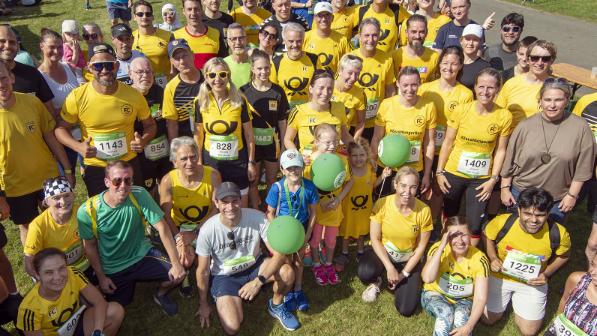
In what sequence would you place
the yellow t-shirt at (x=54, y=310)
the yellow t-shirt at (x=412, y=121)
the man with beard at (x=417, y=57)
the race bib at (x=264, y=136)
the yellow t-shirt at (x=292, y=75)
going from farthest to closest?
the man with beard at (x=417, y=57) < the yellow t-shirt at (x=292, y=75) < the race bib at (x=264, y=136) < the yellow t-shirt at (x=412, y=121) < the yellow t-shirt at (x=54, y=310)

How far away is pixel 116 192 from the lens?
4.85 m

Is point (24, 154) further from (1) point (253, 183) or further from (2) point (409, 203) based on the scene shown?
(2) point (409, 203)

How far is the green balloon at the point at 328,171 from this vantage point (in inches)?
196

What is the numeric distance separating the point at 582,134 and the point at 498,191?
4.86ft

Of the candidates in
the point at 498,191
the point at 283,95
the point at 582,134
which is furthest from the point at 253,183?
the point at 582,134

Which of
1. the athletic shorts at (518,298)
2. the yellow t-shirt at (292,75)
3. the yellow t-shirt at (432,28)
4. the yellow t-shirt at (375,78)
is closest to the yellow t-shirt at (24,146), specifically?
the yellow t-shirt at (292,75)

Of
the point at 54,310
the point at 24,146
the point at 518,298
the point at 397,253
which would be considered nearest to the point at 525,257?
the point at 518,298

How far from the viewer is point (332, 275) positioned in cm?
589

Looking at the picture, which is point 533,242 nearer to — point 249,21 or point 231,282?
point 231,282

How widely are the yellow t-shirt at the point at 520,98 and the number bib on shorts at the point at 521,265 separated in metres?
1.72

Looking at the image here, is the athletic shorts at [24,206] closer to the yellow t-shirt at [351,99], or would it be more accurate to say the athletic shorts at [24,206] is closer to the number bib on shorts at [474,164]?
the yellow t-shirt at [351,99]

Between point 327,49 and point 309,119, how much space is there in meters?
2.08

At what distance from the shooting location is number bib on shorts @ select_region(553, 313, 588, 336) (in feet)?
14.6

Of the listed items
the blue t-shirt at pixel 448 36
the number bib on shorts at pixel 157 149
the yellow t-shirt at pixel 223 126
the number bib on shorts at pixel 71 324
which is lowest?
the number bib on shorts at pixel 71 324
